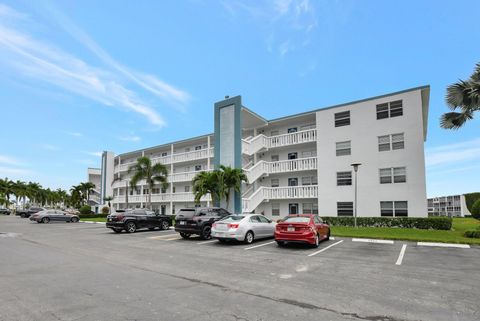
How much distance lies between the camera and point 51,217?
110ft

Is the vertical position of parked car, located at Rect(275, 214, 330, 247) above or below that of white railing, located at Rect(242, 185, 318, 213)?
below

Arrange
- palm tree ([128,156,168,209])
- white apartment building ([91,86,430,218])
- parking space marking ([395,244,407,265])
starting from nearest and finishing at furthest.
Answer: parking space marking ([395,244,407,265]) → white apartment building ([91,86,430,218]) → palm tree ([128,156,168,209])

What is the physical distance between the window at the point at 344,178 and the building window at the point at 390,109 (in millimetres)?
5037

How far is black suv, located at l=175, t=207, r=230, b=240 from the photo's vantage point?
15.4 m

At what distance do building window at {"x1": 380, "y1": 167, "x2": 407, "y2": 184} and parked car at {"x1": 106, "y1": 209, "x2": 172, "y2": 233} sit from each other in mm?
16548

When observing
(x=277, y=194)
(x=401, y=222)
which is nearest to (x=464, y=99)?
(x=401, y=222)

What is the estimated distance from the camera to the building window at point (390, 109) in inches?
871

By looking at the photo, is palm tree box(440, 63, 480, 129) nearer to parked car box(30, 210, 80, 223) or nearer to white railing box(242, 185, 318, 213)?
white railing box(242, 185, 318, 213)

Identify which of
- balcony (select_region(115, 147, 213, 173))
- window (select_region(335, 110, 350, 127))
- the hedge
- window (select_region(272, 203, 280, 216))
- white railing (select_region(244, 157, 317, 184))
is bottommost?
the hedge

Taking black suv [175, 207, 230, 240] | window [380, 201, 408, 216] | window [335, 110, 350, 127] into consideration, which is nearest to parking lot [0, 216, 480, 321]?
black suv [175, 207, 230, 240]

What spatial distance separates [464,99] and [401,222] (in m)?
8.65

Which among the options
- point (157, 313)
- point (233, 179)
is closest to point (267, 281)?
point (157, 313)

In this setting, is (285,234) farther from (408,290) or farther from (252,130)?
(252,130)

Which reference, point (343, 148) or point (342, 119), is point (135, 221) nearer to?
point (343, 148)
